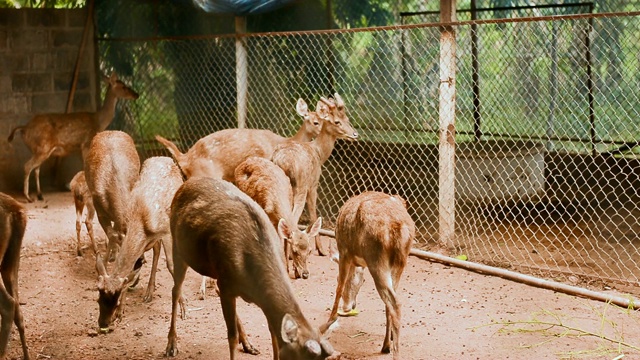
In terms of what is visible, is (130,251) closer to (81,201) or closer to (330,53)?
(81,201)

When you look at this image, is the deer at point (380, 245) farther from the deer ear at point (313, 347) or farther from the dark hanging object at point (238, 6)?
the dark hanging object at point (238, 6)

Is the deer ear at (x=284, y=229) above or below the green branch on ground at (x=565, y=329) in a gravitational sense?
above

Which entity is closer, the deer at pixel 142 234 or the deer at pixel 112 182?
the deer at pixel 142 234

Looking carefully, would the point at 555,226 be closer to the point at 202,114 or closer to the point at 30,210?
the point at 202,114

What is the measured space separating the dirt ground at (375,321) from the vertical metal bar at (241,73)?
2.59m

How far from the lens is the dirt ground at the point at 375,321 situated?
18.0ft

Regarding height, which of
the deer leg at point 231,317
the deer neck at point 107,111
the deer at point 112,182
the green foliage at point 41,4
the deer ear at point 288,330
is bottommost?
the deer leg at point 231,317

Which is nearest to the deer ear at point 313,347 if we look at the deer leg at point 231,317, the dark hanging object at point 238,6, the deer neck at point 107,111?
the deer leg at point 231,317

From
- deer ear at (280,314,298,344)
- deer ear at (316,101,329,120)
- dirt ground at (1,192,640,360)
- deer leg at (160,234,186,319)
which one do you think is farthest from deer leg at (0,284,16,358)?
deer ear at (316,101,329,120)

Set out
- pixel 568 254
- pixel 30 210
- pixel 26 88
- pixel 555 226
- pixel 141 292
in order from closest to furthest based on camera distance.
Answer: pixel 141 292, pixel 568 254, pixel 555 226, pixel 30 210, pixel 26 88

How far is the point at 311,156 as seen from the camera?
324 inches

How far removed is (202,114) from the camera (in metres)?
11.3

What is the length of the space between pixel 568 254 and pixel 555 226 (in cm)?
86

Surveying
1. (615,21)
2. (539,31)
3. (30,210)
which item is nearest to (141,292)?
(30,210)
